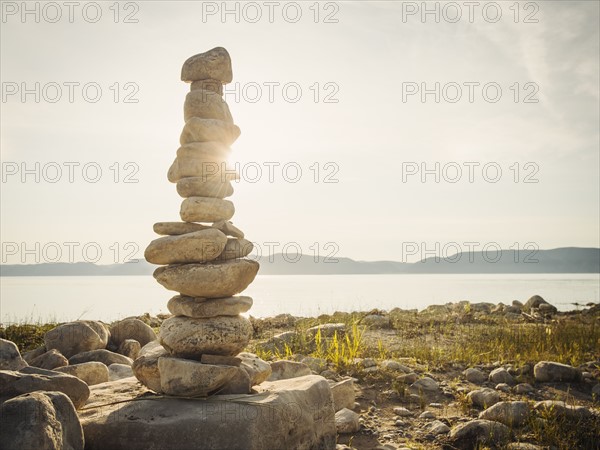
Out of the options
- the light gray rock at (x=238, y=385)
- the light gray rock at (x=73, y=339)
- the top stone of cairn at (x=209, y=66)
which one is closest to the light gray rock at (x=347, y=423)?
the light gray rock at (x=238, y=385)

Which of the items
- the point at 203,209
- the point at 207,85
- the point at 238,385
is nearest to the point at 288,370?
the point at 238,385

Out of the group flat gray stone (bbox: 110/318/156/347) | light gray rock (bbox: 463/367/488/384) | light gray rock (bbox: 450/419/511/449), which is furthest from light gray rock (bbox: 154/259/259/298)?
light gray rock (bbox: 463/367/488/384)

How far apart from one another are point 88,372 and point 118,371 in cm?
101

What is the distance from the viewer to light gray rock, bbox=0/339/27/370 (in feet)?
28.2

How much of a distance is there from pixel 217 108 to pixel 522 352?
10.3m

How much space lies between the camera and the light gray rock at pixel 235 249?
7.16 metres

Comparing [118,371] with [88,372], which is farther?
[118,371]

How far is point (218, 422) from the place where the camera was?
5398 millimetres

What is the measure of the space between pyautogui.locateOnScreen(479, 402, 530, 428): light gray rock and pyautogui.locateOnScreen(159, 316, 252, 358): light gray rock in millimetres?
4416

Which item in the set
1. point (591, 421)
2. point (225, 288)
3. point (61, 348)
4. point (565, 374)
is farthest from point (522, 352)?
point (61, 348)

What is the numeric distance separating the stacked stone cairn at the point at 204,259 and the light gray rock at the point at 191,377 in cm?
1

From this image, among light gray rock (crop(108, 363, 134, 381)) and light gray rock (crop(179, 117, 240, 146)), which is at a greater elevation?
light gray rock (crop(179, 117, 240, 146))

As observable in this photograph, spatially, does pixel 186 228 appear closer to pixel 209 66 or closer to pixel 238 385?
pixel 238 385

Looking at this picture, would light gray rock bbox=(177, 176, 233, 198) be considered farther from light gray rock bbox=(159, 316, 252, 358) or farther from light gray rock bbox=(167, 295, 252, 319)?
light gray rock bbox=(159, 316, 252, 358)
